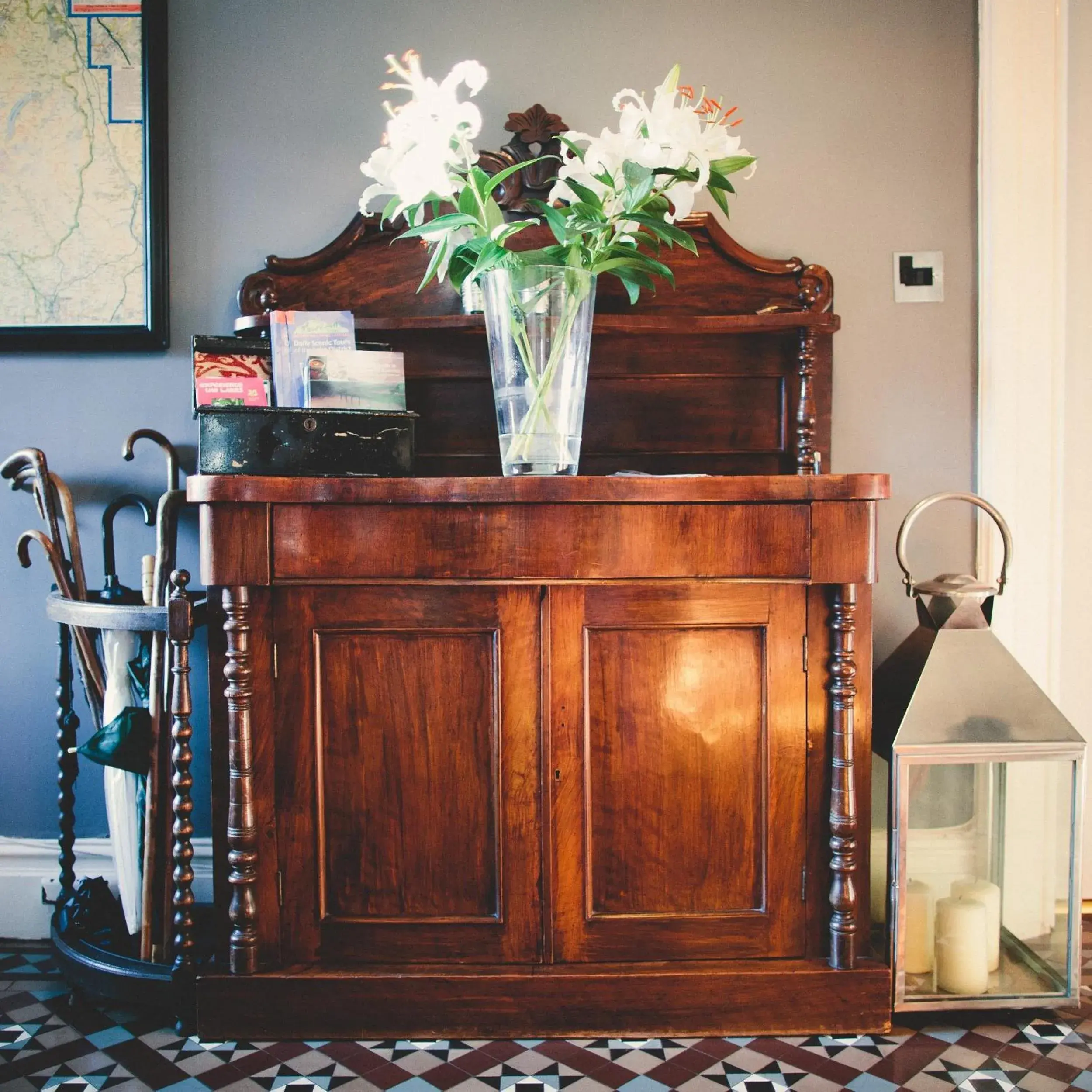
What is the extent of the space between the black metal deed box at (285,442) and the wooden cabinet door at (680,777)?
50cm

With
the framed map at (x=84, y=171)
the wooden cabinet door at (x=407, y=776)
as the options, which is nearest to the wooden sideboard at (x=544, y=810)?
the wooden cabinet door at (x=407, y=776)

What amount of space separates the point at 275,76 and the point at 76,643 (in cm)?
135

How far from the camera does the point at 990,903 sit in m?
1.72

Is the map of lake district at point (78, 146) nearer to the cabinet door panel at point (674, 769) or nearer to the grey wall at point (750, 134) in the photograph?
the grey wall at point (750, 134)

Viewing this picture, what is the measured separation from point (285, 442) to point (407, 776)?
25.7 inches

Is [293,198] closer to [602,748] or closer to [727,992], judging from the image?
[602,748]

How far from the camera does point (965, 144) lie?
2105 mm

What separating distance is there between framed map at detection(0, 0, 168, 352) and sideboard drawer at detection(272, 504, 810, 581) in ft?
2.81

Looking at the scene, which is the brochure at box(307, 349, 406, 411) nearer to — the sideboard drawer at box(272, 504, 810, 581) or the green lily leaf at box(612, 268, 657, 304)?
the sideboard drawer at box(272, 504, 810, 581)

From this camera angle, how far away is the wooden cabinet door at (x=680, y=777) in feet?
5.47

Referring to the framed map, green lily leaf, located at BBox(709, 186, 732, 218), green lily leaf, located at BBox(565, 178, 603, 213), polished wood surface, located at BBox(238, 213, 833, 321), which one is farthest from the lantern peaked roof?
the framed map

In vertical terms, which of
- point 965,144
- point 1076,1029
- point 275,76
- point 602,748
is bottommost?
point 1076,1029

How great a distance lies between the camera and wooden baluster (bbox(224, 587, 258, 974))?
163cm

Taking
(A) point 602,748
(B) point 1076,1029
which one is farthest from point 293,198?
(B) point 1076,1029
